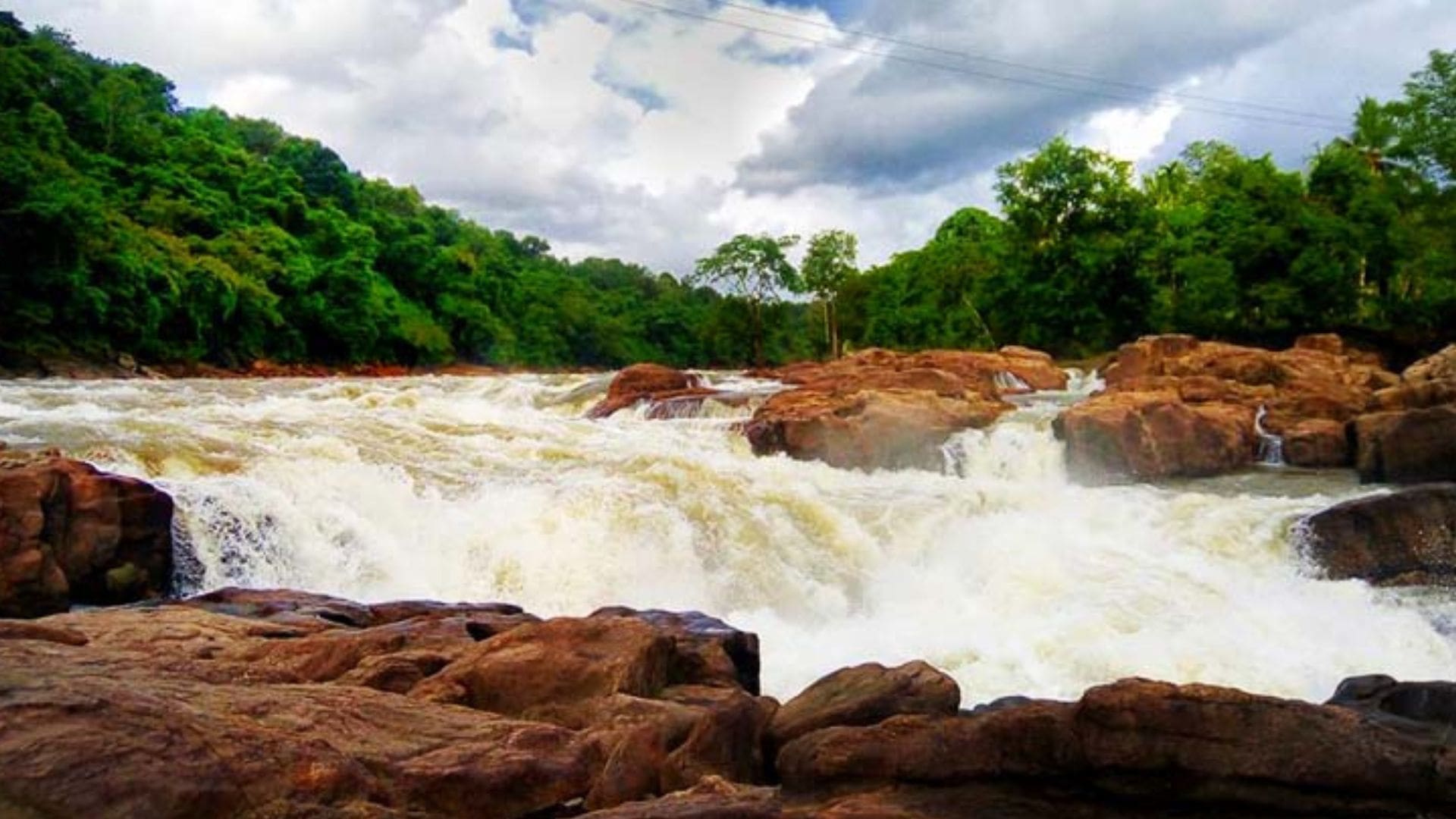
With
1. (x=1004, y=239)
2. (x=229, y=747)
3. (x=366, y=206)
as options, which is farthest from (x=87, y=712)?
(x=366, y=206)

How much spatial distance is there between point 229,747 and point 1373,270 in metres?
42.5

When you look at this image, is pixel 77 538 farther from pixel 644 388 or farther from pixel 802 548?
pixel 644 388

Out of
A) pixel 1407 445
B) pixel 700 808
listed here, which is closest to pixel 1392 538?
pixel 1407 445

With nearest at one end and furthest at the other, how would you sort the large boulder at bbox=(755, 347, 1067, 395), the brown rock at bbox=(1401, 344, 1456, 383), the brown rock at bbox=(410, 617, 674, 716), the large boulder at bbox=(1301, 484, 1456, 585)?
the brown rock at bbox=(410, 617, 674, 716) → the large boulder at bbox=(1301, 484, 1456, 585) → the large boulder at bbox=(755, 347, 1067, 395) → the brown rock at bbox=(1401, 344, 1456, 383)

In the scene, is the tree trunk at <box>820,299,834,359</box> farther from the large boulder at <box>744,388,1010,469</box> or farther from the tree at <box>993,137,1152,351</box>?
the large boulder at <box>744,388,1010,469</box>

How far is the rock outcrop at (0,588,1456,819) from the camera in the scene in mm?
3748

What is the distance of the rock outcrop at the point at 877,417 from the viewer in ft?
62.0

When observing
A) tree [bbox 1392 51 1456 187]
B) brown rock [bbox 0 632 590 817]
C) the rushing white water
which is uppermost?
tree [bbox 1392 51 1456 187]

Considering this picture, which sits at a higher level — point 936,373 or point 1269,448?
point 936,373

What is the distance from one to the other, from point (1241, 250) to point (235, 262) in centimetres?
4273

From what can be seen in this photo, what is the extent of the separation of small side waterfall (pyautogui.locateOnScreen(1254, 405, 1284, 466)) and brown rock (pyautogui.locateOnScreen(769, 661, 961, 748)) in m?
15.6

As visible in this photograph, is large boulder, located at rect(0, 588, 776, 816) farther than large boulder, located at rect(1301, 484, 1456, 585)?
No

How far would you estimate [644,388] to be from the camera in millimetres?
25781

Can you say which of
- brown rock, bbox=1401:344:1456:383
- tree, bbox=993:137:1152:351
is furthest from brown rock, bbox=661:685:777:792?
tree, bbox=993:137:1152:351
